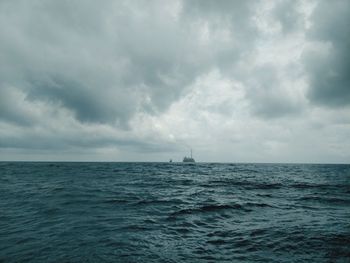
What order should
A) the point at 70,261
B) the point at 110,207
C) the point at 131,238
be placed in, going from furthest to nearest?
the point at 110,207 < the point at 131,238 < the point at 70,261

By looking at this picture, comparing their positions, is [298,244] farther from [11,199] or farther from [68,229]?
[11,199]

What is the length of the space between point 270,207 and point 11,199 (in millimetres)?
19054

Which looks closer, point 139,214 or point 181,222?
point 181,222

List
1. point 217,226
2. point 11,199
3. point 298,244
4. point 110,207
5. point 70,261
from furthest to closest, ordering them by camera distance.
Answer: point 11,199, point 110,207, point 217,226, point 298,244, point 70,261

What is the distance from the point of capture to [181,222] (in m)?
11.9

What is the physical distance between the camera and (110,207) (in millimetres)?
14898

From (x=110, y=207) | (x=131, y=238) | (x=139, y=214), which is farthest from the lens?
(x=110, y=207)

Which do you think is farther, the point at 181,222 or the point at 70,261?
the point at 181,222

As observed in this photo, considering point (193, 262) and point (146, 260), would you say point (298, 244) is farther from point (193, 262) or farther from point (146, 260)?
point (146, 260)

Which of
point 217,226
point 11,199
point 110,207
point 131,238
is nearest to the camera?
point 131,238

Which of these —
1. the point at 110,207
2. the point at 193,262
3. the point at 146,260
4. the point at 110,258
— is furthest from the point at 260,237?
the point at 110,207

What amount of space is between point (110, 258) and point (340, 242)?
26.8 ft

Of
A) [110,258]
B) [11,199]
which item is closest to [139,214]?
[110,258]

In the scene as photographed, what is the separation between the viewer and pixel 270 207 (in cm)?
1535
